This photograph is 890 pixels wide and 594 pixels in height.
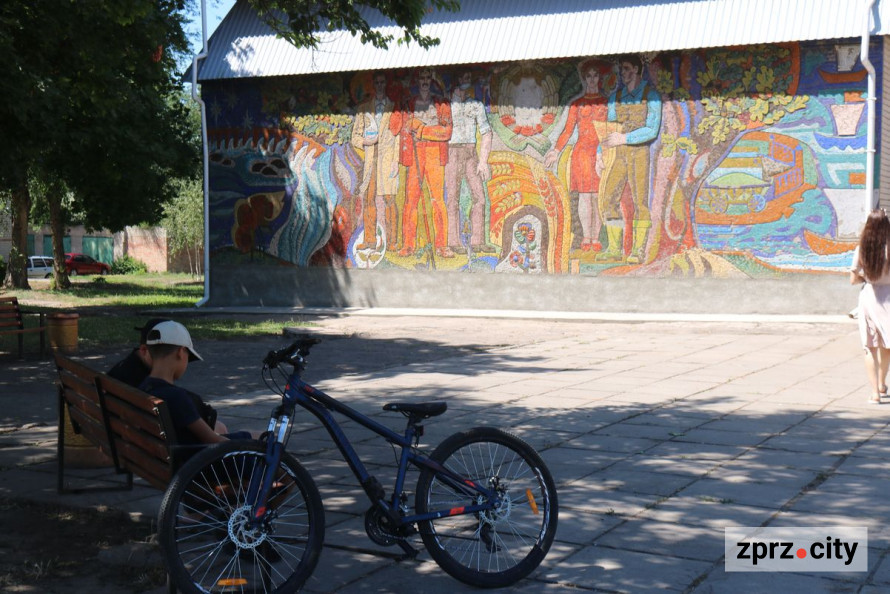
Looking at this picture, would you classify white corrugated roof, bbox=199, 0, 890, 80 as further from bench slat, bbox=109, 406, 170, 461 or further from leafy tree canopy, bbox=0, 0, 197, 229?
bench slat, bbox=109, 406, 170, 461

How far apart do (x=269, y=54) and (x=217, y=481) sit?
899 inches

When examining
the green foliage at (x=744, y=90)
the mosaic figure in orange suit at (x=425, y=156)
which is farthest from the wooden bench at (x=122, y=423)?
the mosaic figure in orange suit at (x=425, y=156)

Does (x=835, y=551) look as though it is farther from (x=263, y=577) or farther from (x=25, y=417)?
(x=25, y=417)

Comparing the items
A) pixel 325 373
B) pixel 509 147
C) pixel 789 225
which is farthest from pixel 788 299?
pixel 325 373

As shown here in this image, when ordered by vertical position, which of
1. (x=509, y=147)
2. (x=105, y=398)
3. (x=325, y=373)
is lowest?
(x=325, y=373)

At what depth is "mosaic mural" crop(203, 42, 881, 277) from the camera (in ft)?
67.7

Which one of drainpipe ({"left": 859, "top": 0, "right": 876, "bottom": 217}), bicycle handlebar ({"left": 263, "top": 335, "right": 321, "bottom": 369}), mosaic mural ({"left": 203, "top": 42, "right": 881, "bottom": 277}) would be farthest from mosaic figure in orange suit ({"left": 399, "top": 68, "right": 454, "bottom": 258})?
bicycle handlebar ({"left": 263, "top": 335, "right": 321, "bottom": 369})

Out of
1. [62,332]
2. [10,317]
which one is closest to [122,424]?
[10,317]

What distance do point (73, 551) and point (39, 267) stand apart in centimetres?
5670

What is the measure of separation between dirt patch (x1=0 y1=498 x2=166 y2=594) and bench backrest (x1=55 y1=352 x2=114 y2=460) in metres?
0.46

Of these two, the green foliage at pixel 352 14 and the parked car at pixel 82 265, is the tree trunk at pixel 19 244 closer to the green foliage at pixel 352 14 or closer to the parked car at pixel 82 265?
the parked car at pixel 82 265

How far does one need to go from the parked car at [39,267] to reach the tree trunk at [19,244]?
→ 18664 millimetres

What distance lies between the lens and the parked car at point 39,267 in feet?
188

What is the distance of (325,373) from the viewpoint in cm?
1266
